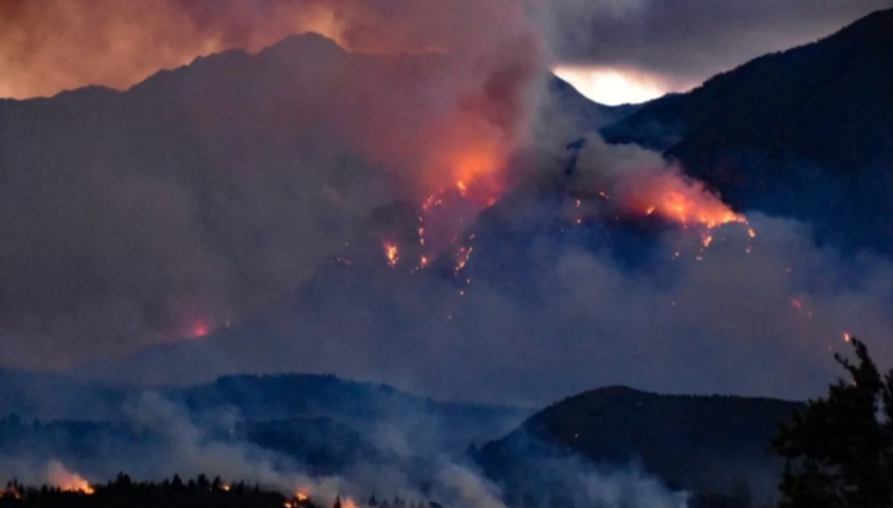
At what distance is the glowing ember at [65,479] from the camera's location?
11381cm

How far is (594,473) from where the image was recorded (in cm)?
15350

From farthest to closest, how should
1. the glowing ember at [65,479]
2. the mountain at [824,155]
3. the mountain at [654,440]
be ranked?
1. the mountain at [824,155]
2. the mountain at [654,440]
3. the glowing ember at [65,479]

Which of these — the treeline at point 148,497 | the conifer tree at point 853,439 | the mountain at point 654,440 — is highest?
the mountain at point 654,440

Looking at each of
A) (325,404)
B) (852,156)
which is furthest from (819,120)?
(325,404)

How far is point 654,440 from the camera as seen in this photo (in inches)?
5960

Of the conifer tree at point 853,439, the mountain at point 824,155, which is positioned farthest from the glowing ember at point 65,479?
the mountain at point 824,155

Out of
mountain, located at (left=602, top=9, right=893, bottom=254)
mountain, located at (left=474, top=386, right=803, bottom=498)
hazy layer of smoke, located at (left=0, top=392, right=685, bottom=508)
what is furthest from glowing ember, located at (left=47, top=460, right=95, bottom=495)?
mountain, located at (left=602, top=9, right=893, bottom=254)

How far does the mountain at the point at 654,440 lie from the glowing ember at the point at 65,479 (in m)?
55.4

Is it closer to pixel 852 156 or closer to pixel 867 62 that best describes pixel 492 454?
pixel 852 156

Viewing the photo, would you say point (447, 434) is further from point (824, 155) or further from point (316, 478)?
point (824, 155)

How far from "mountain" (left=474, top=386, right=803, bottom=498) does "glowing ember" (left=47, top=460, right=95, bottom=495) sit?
55.4 m

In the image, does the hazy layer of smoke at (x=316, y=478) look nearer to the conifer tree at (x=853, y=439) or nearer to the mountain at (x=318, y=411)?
the mountain at (x=318, y=411)

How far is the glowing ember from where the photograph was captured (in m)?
114

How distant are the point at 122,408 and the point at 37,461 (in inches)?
804
